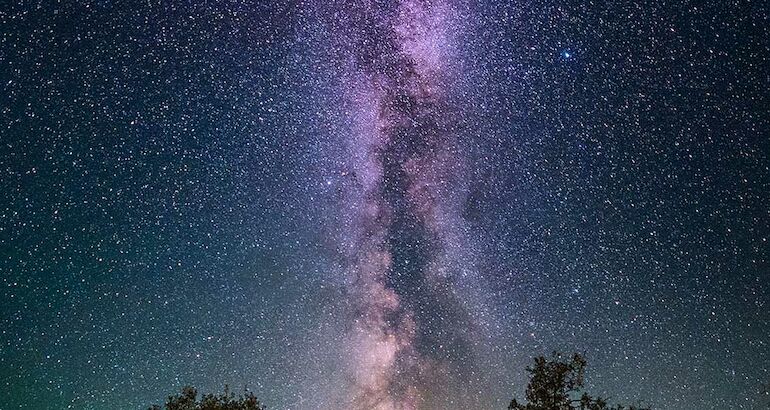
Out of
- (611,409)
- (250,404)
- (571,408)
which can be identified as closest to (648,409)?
(611,409)

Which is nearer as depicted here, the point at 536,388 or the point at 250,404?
the point at 536,388

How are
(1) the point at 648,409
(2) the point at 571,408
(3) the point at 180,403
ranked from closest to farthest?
(2) the point at 571,408
(1) the point at 648,409
(3) the point at 180,403

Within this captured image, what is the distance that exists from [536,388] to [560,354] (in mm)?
1477

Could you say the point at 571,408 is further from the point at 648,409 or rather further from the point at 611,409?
the point at 648,409

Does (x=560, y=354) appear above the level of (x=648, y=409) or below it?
above

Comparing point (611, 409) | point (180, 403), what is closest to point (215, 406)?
point (180, 403)

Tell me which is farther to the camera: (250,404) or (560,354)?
(250,404)

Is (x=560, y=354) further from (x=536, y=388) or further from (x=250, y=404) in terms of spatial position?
(x=250, y=404)

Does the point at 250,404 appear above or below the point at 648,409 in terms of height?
above

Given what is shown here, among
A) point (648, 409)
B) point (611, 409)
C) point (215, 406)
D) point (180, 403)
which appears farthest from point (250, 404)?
point (648, 409)

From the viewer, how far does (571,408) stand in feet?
52.9

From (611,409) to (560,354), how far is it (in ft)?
7.91

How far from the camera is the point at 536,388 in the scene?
1675 cm

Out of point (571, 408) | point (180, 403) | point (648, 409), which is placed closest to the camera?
point (571, 408)
